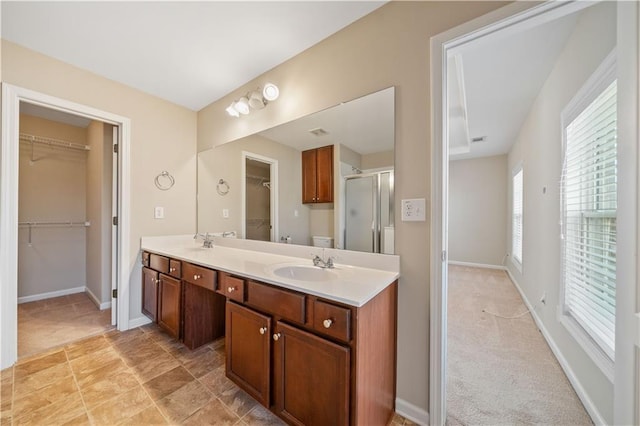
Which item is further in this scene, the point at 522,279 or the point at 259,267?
the point at 522,279

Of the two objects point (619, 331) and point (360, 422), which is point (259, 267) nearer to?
point (360, 422)

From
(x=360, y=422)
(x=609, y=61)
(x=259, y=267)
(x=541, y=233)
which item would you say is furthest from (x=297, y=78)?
(x=541, y=233)

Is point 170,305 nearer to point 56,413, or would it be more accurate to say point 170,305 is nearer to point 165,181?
point 56,413

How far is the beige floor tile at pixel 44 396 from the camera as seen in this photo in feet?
4.46

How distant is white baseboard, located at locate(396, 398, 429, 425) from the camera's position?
4.18 feet

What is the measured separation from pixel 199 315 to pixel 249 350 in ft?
2.79

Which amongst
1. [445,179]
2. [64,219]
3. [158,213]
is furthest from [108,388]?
[64,219]

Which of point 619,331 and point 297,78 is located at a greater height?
point 297,78

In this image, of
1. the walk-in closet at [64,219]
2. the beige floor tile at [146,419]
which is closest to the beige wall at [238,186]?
the walk-in closet at [64,219]

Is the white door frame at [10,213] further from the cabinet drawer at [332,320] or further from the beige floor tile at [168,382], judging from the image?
the cabinet drawer at [332,320]

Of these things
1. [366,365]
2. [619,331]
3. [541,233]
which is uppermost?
[541,233]

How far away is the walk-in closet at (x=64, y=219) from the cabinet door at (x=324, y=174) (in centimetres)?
264

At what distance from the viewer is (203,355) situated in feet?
6.19

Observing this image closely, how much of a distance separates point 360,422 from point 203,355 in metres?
1.44
